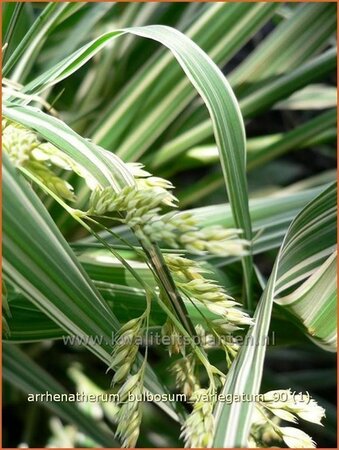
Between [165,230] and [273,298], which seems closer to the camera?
[165,230]

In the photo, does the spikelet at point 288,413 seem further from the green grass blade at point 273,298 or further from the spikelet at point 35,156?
the spikelet at point 35,156

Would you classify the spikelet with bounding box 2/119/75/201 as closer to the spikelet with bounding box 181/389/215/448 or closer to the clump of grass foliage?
the clump of grass foliage

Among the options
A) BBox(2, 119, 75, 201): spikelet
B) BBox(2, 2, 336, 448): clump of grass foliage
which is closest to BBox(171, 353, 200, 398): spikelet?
BBox(2, 2, 336, 448): clump of grass foliage

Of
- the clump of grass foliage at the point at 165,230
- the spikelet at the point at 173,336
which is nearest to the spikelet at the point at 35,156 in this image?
the clump of grass foliage at the point at 165,230

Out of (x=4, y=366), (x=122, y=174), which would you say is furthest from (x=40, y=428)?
(x=122, y=174)

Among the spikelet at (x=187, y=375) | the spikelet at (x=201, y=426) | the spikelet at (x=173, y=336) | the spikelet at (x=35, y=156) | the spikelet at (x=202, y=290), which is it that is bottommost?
the spikelet at (x=187, y=375)

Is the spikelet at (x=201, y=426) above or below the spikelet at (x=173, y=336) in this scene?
below

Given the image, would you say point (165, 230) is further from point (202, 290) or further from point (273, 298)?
point (273, 298)

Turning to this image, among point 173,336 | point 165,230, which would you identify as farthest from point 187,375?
point 165,230
